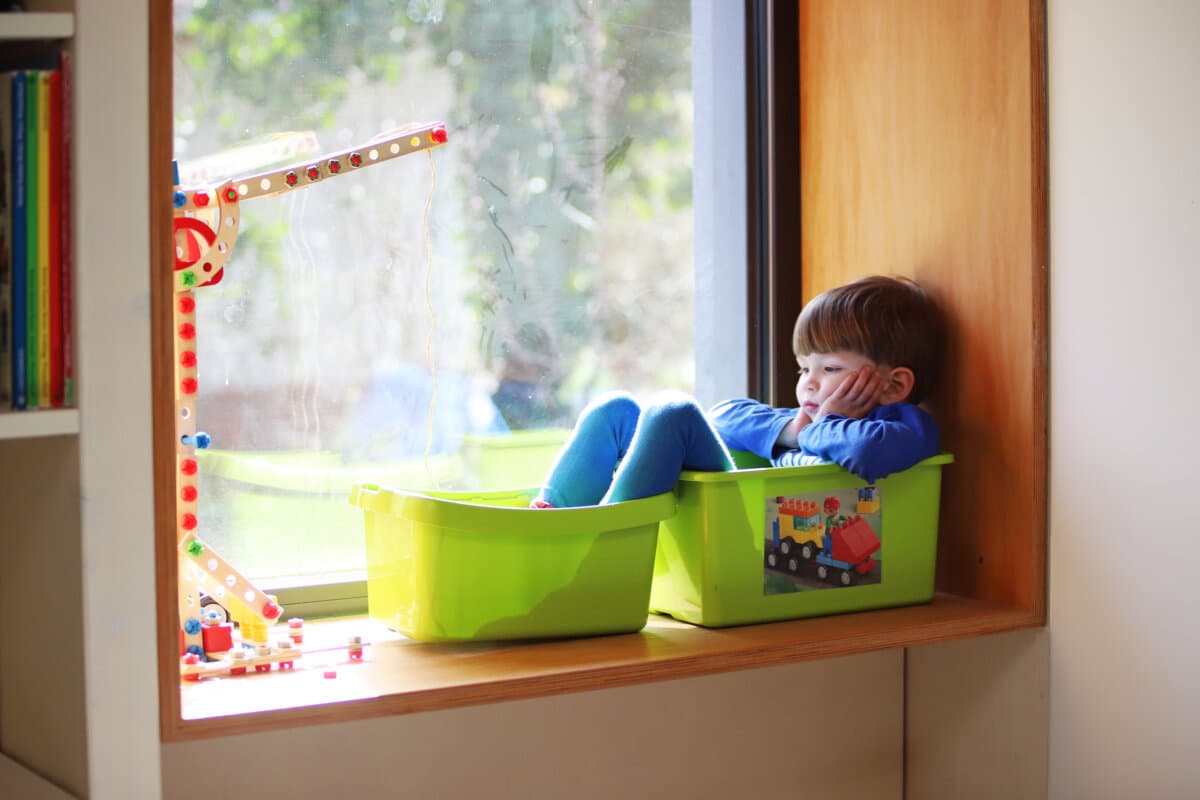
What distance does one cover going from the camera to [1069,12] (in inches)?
47.4

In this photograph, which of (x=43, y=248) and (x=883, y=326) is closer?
(x=43, y=248)

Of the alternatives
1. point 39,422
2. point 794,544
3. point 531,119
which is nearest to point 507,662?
point 794,544

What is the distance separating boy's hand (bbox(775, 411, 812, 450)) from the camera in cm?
135

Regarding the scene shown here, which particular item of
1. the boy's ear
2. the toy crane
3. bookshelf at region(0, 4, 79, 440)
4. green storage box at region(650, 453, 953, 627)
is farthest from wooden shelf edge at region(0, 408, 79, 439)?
the boy's ear

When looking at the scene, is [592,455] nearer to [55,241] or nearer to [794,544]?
[794,544]

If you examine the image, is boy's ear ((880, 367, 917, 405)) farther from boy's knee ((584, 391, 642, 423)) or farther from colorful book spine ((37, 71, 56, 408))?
colorful book spine ((37, 71, 56, 408))

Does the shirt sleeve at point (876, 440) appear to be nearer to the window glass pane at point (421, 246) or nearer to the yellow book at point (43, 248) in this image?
the window glass pane at point (421, 246)

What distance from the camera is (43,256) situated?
0.85 metres

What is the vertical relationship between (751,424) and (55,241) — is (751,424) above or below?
below

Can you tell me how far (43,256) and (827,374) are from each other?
84cm

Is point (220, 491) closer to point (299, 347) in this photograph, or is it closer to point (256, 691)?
point (299, 347)

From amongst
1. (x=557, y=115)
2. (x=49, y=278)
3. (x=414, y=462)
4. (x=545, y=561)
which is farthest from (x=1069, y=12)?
(x=49, y=278)

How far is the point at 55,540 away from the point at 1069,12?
3.57ft

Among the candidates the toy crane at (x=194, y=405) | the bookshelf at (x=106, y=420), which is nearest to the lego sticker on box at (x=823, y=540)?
the toy crane at (x=194, y=405)
